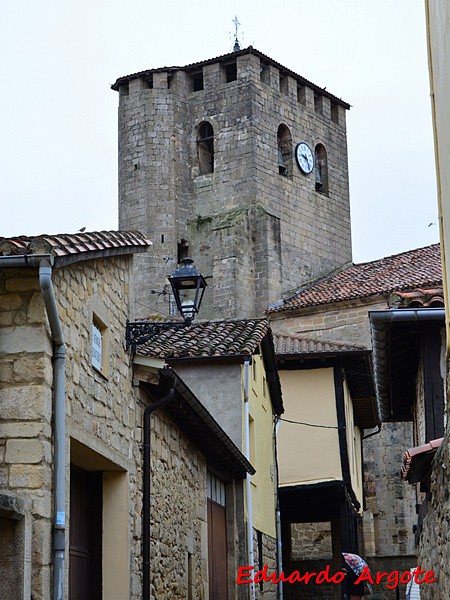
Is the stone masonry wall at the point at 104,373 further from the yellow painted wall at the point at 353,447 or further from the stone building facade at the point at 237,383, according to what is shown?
the yellow painted wall at the point at 353,447

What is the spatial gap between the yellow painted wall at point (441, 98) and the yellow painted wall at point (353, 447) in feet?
46.4

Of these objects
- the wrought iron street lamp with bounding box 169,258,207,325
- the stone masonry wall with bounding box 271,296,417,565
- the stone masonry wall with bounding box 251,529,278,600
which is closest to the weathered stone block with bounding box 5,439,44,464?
the wrought iron street lamp with bounding box 169,258,207,325

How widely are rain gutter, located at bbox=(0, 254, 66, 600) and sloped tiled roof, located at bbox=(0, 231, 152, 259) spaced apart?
0.28ft

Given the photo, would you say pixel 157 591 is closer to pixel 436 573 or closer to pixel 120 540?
pixel 120 540

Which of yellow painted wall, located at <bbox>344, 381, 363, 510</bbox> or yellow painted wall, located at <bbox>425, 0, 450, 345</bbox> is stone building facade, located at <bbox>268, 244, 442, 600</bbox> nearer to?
yellow painted wall, located at <bbox>344, 381, 363, 510</bbox>

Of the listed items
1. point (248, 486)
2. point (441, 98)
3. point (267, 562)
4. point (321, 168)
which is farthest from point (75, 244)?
point (321, 168)

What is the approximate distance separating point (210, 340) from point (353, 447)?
30.1 ft

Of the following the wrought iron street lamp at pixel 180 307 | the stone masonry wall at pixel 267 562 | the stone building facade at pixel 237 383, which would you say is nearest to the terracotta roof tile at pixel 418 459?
the wrought iron street lamp at pixel 180 307

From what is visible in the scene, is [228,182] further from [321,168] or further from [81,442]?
[81,442]

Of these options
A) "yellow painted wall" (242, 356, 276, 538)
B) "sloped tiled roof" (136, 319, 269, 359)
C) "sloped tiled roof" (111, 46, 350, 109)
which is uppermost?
"sloped tiled roof" (111, 46, 350, 109)

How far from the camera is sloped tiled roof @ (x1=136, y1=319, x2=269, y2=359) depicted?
53.6 ft

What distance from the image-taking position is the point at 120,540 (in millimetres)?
10000

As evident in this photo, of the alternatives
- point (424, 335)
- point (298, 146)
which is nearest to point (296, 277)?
point (298, 146)

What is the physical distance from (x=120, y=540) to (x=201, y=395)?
6716 millimetres
